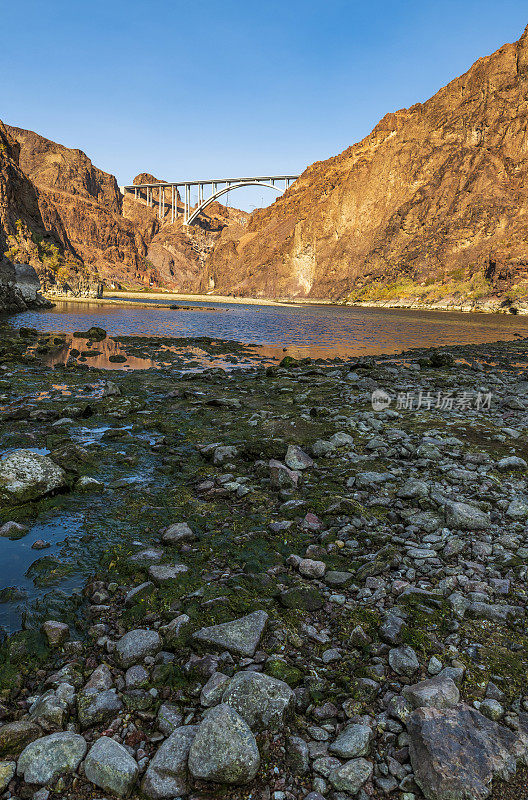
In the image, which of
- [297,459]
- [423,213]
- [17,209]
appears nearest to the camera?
[297,459]


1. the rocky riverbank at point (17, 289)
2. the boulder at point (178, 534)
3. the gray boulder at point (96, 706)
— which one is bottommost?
the boulder at point (178, 534)

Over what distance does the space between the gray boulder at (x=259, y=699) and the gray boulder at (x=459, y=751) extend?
0.75 metres

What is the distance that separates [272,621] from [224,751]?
124 centimetres

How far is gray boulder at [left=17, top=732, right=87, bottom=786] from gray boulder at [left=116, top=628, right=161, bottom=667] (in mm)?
640

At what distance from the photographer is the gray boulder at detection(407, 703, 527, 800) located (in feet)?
6.84

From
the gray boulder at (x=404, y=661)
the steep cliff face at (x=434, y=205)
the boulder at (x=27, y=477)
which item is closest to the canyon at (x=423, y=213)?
the steep cliff face at (x=434, y=205)

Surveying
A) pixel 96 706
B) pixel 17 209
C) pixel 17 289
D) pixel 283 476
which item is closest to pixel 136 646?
pixel 96 706

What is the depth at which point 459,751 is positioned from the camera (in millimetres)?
2219

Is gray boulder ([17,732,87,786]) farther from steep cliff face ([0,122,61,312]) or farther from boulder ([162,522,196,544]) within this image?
steep cliff face ([0,122,61,312])

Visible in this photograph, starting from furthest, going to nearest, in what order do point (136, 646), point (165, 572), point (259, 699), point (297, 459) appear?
point (297, 459), point (165, 572), point (136, 646), point (259, 699)

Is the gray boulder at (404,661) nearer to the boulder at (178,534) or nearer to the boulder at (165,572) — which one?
the boulder at (165,572)

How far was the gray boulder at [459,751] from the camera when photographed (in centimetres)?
208

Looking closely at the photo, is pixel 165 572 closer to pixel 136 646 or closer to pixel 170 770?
pixel 136 646

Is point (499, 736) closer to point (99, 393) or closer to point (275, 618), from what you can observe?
point (275, 618)
